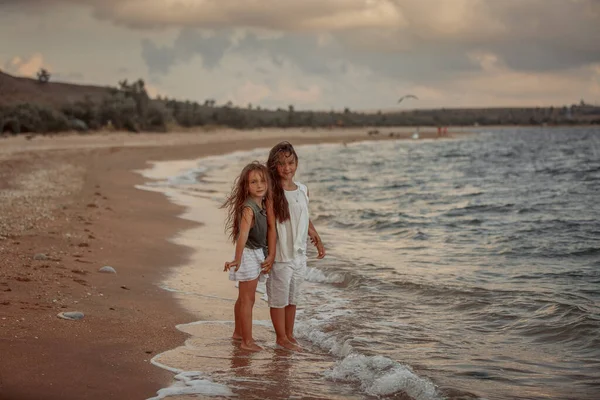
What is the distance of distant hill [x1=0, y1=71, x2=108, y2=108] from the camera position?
248 feet

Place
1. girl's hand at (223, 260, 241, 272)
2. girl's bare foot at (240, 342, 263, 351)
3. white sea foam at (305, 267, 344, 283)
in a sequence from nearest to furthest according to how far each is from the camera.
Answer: girl's hand at (223, 260, 241, 272), girl's bare foot at (240, 342, 263, 351), white sea foam at (305, 267, 344, 283)

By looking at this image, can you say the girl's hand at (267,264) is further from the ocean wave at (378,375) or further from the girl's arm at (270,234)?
the ocean wave at (378,375)

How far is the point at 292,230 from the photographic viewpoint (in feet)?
20.0

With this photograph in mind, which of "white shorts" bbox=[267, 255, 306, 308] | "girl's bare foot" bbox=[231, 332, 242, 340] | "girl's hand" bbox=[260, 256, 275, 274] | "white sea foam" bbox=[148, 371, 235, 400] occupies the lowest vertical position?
"girl's bare foot" bbox=[231, 332, 242, 340]

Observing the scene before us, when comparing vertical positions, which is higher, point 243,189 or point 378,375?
point 243,189

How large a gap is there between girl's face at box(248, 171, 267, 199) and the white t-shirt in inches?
10.4

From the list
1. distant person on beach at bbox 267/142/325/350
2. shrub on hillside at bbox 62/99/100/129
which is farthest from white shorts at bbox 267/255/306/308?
shrub on hillside at bbox 62/99/100/129

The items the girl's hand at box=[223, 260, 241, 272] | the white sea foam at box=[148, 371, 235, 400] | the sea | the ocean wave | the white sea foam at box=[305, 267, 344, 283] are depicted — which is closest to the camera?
the white sea foam at box=[148, 371, 235, 400]

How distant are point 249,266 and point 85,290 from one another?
2155 mm

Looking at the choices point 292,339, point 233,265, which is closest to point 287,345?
point 292,339

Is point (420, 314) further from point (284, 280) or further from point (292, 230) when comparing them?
point (292, 230)

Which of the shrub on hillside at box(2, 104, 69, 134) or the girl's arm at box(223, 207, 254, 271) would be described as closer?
the girl's arm at box(223, 207, 254, 271)

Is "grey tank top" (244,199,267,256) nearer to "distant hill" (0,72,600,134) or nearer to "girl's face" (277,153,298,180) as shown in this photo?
"girl's face" (277,153,298,180)

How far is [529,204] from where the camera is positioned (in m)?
21.0
